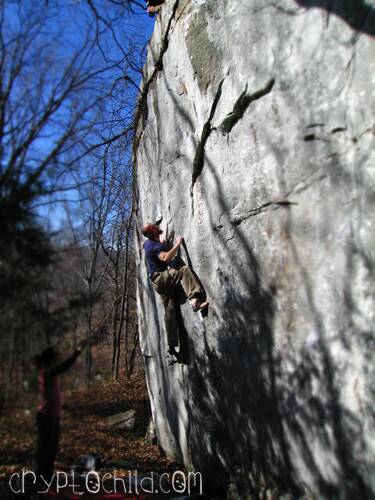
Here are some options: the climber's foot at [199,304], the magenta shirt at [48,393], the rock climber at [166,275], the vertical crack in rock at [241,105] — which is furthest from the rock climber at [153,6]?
the magenta shirt at [48,393]

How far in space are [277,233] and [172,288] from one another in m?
2.10

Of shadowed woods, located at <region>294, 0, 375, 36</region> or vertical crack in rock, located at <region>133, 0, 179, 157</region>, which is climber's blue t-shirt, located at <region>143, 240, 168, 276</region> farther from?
shadowed woods, located at <region>294, 0, 375, 36</region>

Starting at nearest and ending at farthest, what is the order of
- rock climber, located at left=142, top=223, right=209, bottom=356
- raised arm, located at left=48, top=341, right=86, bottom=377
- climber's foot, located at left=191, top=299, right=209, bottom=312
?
raised arm, located at left=48, top=341, right=86, bottom=377 < climber's foot, located at left=191, top=299, right=209, bottom=312 < rock climber, located at left=142, top=223, right=209, bottom=356

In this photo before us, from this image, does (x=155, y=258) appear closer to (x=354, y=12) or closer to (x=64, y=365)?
(x=64, y=365)

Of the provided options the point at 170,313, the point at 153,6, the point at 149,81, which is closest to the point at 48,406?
the point at 170,313

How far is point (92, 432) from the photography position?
6082 millimetres

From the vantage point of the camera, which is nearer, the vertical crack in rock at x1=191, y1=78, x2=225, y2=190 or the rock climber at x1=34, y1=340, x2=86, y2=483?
the rock climber at x1=34, y1=340, x2=86, y2=483

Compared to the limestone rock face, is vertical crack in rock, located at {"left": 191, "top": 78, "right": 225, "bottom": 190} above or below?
above

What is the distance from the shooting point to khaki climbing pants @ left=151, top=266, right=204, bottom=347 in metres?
4.96

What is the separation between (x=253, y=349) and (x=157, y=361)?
2.92m

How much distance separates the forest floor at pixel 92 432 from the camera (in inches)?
218

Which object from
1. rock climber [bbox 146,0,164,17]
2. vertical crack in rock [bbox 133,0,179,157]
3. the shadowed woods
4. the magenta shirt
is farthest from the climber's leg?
rock climber [bbox 146,0,164,17]

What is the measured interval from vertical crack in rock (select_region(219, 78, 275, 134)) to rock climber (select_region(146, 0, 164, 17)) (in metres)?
2.92

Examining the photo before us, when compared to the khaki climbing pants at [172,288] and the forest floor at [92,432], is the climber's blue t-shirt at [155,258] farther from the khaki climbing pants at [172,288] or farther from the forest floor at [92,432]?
the forest floor at [92,432]
